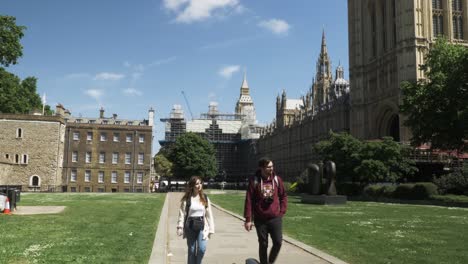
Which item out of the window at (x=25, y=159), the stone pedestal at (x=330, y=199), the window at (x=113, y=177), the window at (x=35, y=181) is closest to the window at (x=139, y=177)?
the window at (x=113, y=177)

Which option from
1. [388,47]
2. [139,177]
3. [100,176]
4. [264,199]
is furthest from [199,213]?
[388,47]

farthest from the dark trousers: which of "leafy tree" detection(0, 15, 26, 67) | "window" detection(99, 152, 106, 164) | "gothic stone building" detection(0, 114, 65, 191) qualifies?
"window" detection(99, 152, 106, 164)

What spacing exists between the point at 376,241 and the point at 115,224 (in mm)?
9467

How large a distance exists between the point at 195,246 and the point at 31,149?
61095mm

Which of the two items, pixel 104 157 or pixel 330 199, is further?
pixel 104 157

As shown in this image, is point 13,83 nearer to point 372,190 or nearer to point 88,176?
point 88,176

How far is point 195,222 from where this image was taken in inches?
342

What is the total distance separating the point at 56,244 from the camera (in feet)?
40.2

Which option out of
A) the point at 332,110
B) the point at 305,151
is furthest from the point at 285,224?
the point at 305,151

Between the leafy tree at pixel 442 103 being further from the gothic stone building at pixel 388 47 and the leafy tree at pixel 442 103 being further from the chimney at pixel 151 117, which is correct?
the chimney at pixel 151 117

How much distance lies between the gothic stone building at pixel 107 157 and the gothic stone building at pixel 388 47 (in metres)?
34.3

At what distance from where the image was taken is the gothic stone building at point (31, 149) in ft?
206

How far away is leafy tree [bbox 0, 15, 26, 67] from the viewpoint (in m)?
35.4

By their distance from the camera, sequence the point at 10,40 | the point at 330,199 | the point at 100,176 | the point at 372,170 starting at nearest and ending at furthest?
the point at 330,199, the point at 10,40, the point at 372,170, the point at 100,176
